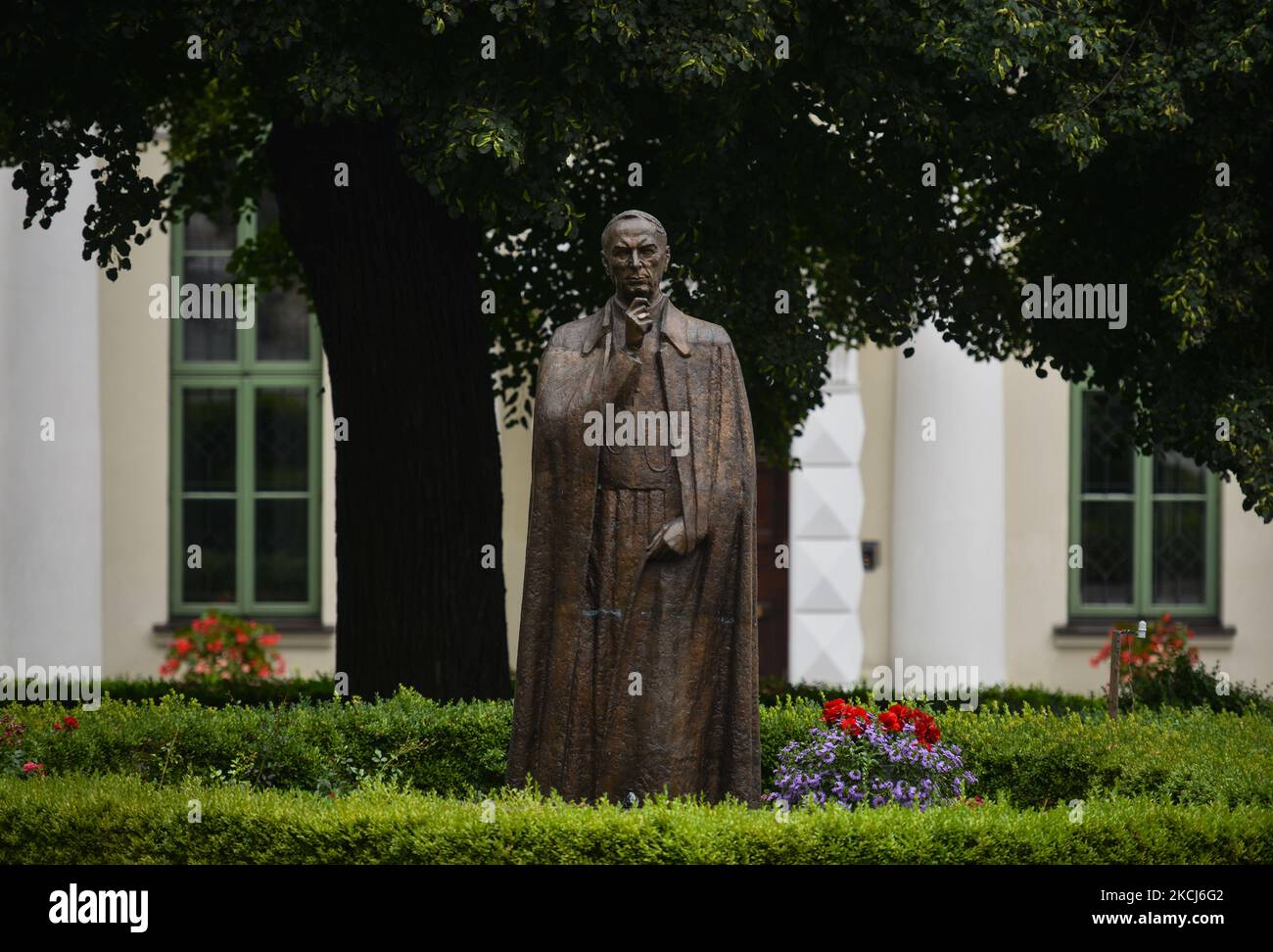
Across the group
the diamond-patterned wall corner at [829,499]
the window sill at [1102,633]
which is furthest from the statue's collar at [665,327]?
Result: the window sill at [1102,633]

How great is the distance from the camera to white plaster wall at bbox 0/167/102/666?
58.9ft

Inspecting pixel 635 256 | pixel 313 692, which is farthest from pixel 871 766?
pixel 313 692

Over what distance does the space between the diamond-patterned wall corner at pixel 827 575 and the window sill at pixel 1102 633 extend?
2.30 meters

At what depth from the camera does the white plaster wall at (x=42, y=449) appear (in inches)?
706

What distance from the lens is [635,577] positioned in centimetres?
839

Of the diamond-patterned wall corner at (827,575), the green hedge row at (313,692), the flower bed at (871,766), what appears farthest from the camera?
the diamond-patterned wall corner at (827,575)

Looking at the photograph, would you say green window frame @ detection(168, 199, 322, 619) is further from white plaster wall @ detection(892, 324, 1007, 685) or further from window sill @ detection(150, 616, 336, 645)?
white plaster wall @ detection(892, 324, 1007, 685)

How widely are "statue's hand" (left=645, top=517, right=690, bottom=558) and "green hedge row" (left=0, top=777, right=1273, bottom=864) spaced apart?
1.07 meters

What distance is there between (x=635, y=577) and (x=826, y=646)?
11.7 meters

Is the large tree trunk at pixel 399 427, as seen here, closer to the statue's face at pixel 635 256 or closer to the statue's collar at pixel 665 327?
the statue's collar at pixel 665 327

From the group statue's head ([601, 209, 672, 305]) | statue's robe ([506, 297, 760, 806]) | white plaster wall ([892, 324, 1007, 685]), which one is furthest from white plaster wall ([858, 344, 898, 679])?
statue's head ([601, 209, 672, 305])

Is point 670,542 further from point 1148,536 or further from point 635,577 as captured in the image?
point 1148,536

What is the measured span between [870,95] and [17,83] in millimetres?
5067

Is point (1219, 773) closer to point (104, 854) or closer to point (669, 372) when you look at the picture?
point (669, 372)
